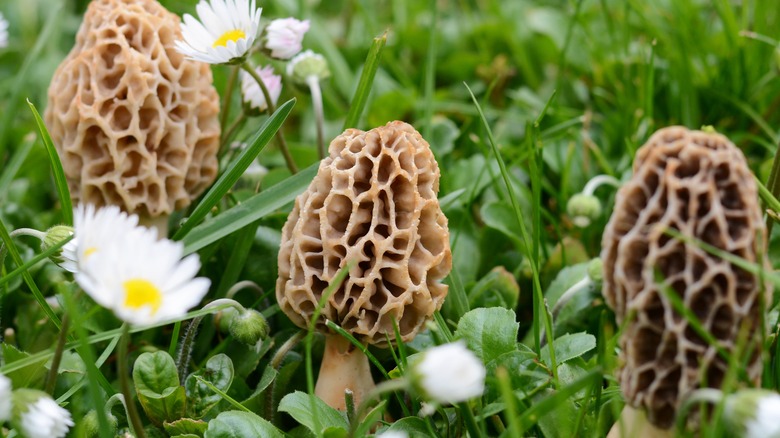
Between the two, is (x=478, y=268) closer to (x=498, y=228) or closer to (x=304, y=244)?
(x=498, y=228)

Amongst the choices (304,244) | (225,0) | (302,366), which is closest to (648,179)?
(304,244)

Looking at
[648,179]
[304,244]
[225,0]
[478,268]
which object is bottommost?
[478,268]

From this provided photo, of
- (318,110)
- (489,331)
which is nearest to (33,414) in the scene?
(489,331)

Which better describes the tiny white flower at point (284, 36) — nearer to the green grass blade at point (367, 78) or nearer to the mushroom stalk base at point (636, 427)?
the green grass blade at point (367, 78)

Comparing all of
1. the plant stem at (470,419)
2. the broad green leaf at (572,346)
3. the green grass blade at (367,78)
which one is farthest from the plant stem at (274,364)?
→ the green grass blade at (367,78)

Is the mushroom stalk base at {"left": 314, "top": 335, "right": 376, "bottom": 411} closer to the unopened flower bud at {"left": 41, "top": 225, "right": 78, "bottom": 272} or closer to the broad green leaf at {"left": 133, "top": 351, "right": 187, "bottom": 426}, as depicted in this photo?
the broad green leaf at {"left": 133, "top": 351, "right": 187, "bottom": 426}

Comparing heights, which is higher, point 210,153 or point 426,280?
point 210,153

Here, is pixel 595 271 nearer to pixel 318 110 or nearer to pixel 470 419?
pixel 470 419
